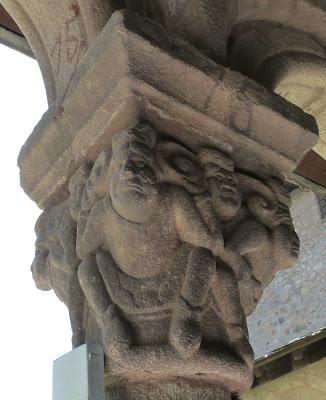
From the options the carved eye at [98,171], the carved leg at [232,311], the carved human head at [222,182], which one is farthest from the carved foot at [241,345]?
the carved eye at [98,171]

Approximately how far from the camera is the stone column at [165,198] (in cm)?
140

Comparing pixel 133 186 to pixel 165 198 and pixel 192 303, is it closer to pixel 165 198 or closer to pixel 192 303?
pixel 165 198

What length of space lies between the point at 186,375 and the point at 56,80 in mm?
950

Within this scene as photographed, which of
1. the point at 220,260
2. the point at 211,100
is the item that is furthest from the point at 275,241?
the point at 211,100

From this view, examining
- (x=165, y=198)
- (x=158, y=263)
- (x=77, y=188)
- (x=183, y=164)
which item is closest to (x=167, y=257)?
(x=158, y=263)

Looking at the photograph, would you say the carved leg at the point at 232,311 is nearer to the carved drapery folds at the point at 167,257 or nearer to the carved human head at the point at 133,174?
the carved drapery folds at the point at 167,257

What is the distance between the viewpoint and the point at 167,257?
1470 mm

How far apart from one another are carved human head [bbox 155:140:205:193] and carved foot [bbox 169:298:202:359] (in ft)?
0.95

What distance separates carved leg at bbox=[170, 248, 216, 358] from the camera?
53.2 inches

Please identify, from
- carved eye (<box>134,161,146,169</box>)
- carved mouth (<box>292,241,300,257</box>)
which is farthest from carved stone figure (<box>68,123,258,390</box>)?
carved mouth (<box>292,241,300,257</box>)

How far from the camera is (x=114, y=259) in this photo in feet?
4.90

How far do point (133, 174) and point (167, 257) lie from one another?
206mm

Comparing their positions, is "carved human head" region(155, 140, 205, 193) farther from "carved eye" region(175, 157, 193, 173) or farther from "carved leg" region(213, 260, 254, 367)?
"carved leg" region(213, 260, 254, 367)

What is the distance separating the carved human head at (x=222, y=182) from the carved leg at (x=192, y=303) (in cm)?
14
